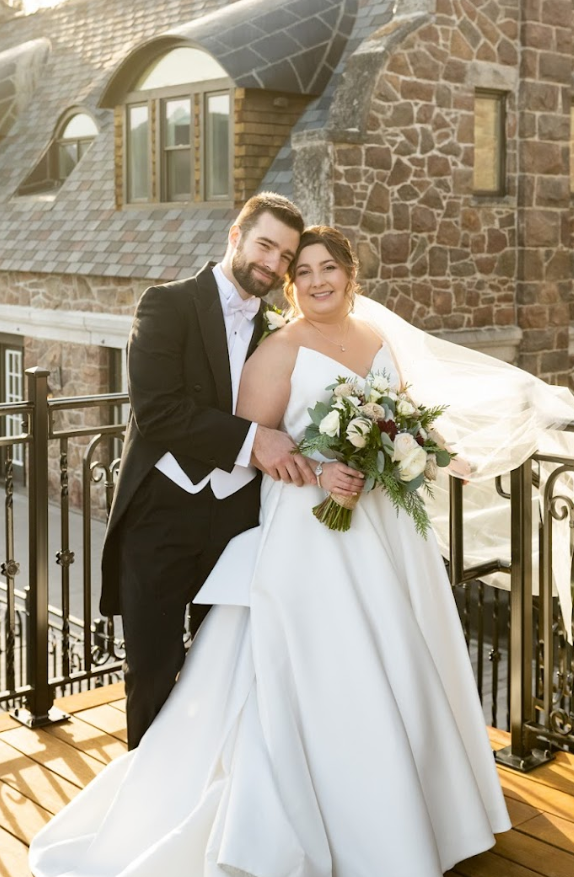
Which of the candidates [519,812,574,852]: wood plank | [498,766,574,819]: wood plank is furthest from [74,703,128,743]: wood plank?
[519,812,574,852]: wood plank

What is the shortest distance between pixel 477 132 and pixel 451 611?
416 inches

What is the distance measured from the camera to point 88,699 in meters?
4.36

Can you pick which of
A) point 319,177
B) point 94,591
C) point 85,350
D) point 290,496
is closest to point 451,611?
point 290,496

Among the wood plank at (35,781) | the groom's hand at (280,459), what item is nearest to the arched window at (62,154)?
the wood plank at (35,781)

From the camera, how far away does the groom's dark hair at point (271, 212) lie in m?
3.10

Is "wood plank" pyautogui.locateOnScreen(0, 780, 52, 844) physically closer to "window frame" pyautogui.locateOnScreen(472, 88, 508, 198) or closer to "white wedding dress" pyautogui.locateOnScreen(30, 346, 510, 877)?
"white wedding dress" pyautogui.locateOnScreen(30, 346, 510, 877)

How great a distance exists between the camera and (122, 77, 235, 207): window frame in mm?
12750

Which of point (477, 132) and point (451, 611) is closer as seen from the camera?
point (451, 611)

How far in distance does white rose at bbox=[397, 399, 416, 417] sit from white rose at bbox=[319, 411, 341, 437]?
7.2 inches

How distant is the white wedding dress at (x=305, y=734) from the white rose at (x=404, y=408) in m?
0.23

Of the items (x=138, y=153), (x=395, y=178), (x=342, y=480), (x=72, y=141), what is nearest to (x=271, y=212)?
(x=342, y=480)

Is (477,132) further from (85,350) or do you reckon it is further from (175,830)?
(175,830)

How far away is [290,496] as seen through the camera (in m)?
3.10

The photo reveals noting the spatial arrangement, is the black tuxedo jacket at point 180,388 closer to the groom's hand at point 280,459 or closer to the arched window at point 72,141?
the groom's hand at point 280,459
